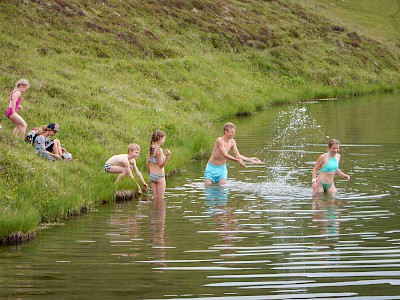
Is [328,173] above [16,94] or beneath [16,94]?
beneath

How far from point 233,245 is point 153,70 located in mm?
35109

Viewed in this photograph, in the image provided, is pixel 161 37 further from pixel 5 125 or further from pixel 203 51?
pixel 5 125

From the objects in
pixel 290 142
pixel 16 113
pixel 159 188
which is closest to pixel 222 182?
pixel 159 188

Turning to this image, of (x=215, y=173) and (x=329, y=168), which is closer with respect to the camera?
(x=329, y=168)

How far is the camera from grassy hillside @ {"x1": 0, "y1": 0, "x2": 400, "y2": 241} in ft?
72.0

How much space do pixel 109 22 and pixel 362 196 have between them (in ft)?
130

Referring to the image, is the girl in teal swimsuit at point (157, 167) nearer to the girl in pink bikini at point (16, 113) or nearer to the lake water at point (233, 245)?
the lake water at point (233, 245)

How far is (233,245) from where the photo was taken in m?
16.0

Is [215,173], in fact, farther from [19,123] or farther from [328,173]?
[19,123]

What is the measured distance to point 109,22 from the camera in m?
59.7

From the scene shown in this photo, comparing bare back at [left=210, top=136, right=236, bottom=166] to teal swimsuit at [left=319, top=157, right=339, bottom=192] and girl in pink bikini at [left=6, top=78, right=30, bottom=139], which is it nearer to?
teal swimsuit at [left=319, top=157, right=339, bottom=192]

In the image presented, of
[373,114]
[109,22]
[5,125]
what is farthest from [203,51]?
[5,125]

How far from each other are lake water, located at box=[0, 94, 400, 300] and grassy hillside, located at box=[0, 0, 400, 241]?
1.53 meters

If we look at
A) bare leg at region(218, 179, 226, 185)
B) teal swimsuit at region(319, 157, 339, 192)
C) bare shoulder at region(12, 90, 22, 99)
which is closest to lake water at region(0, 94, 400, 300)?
bare leg at region(218, 179, 226, 185)
